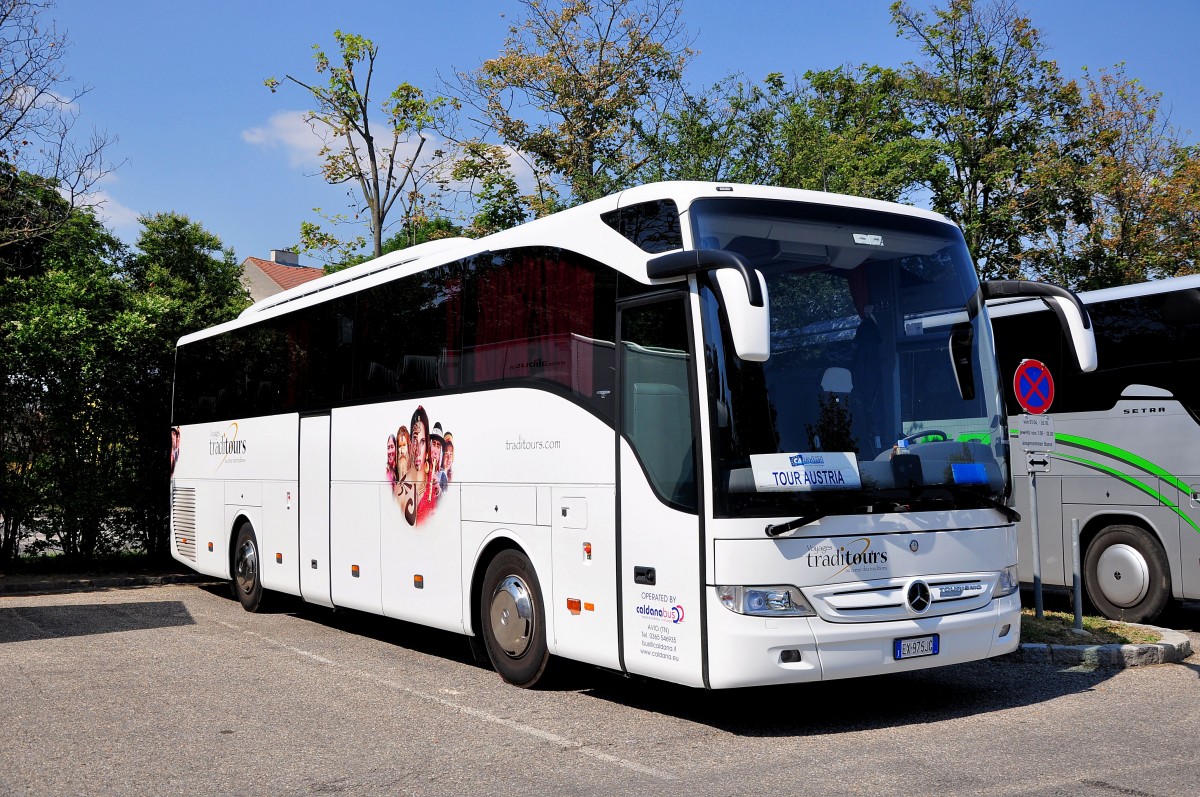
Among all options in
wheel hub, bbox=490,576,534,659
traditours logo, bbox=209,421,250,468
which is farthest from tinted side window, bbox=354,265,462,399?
traditours logo, bbox=209,421,250,468

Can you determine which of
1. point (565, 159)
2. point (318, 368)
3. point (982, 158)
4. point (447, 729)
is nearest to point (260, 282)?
point (565, 159)

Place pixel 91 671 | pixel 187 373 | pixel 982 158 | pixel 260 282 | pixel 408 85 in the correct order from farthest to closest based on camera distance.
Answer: pixel 260 282 < pixel 982 158 < pixel 408 85 < pixel 187 373 < pixel 91 671

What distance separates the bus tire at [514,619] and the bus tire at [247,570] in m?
5.67

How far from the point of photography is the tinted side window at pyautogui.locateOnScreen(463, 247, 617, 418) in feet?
28.1

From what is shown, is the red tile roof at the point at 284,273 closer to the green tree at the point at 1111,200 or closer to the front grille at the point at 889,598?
the green tree at the point at 1111,200

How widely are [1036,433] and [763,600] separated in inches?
196

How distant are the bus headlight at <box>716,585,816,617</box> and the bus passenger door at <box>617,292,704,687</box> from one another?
0.63 feet

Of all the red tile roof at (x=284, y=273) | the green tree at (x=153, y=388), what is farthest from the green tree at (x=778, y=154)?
the red tile roof at (x=284, y=273)

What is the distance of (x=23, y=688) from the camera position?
9.55m

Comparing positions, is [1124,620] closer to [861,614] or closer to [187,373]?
[861,614]

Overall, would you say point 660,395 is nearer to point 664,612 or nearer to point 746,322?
point 746,322

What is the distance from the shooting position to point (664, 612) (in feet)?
25.6

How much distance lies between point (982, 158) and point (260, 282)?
44957 mm

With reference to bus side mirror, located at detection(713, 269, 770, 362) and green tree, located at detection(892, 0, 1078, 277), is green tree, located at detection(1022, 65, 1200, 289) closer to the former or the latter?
green tree, located at detection(892, 0, 1078, 277)
